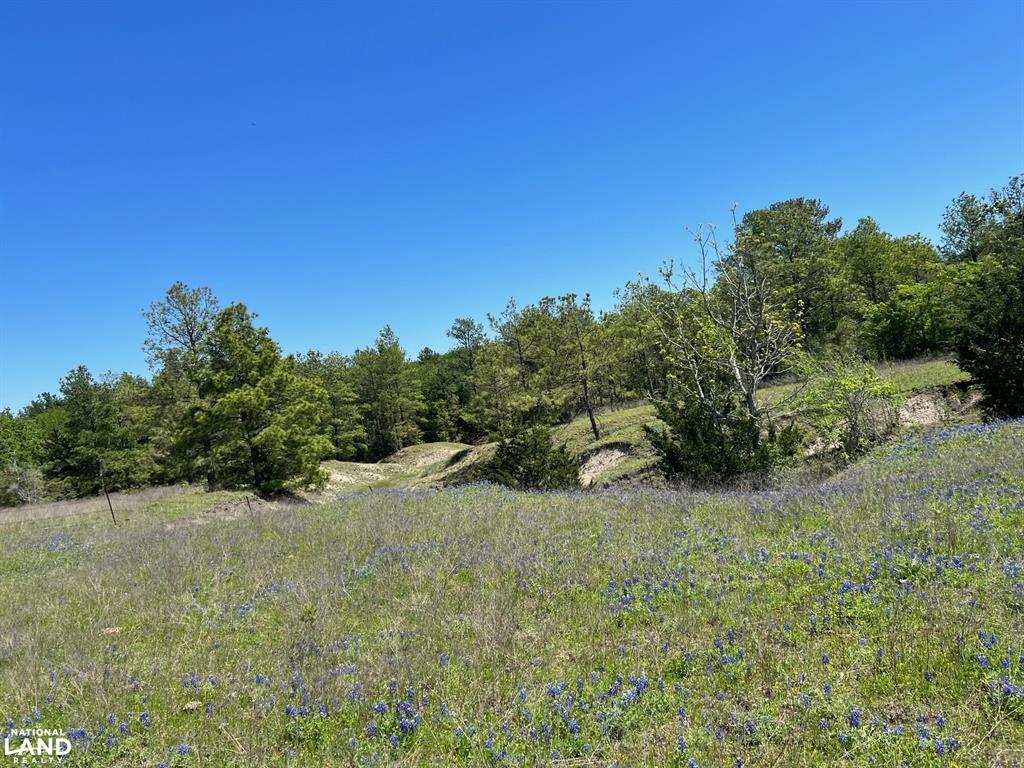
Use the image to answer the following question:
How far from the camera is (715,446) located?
12.6 m

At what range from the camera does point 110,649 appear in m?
4.65

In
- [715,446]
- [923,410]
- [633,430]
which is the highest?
[715,446]

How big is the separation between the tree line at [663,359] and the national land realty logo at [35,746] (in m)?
11.7

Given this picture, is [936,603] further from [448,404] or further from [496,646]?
[448,404]

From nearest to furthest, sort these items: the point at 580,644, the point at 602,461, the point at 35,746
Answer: the point at 35,746, the point at 580,644, the point at 602,461

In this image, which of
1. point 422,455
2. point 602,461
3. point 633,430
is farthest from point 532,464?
point 422,455

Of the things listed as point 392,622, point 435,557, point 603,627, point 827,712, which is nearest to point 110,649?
point 392,622

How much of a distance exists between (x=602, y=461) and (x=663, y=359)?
6.99 metres

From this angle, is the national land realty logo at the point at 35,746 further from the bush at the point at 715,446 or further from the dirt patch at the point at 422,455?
the dirt patch at the point at 422,455

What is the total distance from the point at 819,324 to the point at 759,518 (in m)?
38.4

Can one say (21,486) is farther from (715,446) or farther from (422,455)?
(715,446)

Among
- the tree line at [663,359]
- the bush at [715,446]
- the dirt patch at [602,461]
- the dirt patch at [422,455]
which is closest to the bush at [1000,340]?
the tree line at [663,359]

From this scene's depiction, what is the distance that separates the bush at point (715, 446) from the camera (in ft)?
39.9

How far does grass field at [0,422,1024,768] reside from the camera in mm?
3027
